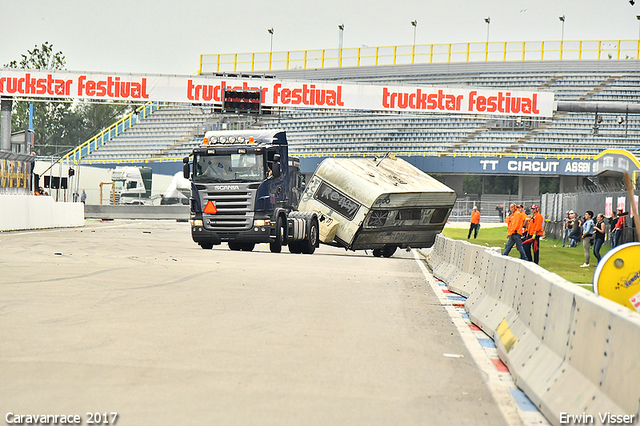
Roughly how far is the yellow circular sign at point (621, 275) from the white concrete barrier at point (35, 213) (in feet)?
88.5

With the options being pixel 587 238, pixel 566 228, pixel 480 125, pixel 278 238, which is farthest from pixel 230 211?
pixel 480 125

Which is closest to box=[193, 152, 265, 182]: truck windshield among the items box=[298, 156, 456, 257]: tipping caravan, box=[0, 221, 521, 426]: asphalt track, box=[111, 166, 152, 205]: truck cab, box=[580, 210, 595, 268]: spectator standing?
box=[298, 156, 456, 257]: tipping caravan

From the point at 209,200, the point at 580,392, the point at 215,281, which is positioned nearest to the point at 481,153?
the point at 209,200

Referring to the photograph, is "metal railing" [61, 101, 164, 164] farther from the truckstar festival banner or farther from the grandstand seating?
the truckstar festival banner

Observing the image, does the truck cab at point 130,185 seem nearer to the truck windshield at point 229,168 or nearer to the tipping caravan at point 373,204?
the tipping caravan at point 373,204

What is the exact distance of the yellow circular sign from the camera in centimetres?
770

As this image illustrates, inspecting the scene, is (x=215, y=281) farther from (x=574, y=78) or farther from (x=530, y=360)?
(x=574, y=78)

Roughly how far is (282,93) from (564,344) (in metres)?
34.6

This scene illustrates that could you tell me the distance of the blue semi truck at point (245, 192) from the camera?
75.3 feet

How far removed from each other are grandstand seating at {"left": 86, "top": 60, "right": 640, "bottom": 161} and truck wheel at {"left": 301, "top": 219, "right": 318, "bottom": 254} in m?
31.7

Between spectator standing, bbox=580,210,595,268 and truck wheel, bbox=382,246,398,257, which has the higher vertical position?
spectator standing, bbox=580,210,595,268

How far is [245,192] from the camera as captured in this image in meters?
23.0

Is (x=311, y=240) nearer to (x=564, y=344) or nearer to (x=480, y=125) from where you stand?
(x=564, y=344)

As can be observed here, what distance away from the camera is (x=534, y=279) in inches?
299
